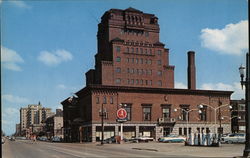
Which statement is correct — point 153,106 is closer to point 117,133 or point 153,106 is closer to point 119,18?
point 117,133

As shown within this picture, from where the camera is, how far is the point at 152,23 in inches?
4377

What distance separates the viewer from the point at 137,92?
93.4 meters

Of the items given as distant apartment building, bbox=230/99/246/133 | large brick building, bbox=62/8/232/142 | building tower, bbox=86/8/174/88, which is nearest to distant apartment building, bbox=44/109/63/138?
large brick building, bbox=62/8/232/142

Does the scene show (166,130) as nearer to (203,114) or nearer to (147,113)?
(147,113)

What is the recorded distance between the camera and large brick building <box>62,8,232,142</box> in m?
90.2

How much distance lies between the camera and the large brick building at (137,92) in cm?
9025

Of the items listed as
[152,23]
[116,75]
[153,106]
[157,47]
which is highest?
[152,23]

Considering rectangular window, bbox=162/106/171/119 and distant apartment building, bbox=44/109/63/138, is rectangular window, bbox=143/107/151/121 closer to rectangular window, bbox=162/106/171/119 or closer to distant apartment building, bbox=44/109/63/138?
rectangular window, bbox=162/106/171/119

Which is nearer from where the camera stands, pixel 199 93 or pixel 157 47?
pixel 199 93

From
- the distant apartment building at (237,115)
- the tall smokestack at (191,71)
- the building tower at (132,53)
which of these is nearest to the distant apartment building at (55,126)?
the building tower at (132,53)

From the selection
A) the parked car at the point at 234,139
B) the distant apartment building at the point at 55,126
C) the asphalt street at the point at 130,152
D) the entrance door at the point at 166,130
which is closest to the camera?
the asphalt street at the point at 130,152

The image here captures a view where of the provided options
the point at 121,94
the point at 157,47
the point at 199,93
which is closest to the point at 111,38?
the point at 157,47

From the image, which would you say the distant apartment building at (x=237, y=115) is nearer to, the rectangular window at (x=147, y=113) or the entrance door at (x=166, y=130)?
the entrance door at (x=166, y=130)

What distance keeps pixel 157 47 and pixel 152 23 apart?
8.42m
